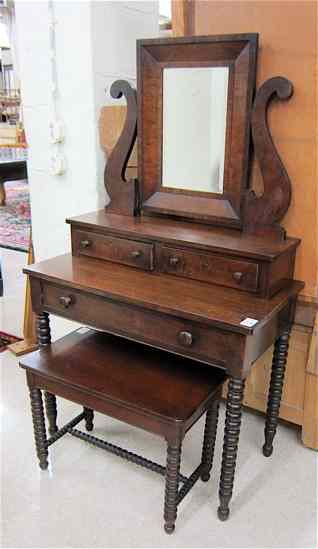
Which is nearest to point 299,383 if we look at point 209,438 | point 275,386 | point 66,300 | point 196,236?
point 275,386

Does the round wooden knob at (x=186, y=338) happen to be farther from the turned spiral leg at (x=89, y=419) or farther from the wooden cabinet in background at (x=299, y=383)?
the turned spiral leg at (x=89, y=419)

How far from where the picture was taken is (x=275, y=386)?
1752 millimetres

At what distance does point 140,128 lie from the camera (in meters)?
1.79

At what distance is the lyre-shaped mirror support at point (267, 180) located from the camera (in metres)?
1.53

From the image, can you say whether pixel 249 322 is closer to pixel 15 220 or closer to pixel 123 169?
pixel 123 169

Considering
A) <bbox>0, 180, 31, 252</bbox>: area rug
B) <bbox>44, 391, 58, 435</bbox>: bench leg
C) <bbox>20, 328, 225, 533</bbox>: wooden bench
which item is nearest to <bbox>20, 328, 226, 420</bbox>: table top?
<bbox>20, 328, 225, 533</bbox>: wooden bench

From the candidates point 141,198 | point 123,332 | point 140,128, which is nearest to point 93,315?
point 123,332

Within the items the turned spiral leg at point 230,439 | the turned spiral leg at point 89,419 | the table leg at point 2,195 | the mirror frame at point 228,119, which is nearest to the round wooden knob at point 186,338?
the turned spiral leg at point 230,439

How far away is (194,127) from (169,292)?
2.07 ft

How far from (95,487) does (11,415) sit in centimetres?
59

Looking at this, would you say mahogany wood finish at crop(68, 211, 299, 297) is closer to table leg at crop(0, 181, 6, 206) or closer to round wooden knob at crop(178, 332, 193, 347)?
round wooden knob at crop(178, 332, 193, 347)

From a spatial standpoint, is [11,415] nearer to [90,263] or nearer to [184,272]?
[90,263]

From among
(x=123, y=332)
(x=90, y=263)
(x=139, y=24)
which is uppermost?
(x=139, y=24)

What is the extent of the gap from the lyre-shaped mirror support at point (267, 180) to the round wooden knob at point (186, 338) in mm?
493
